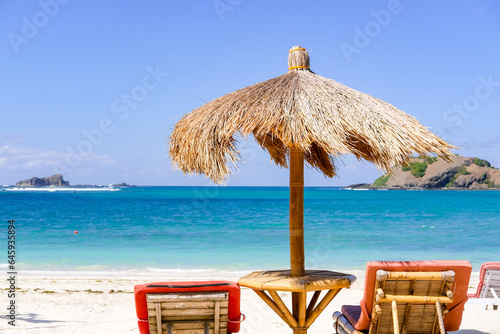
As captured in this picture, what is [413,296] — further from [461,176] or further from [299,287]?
[461,176]

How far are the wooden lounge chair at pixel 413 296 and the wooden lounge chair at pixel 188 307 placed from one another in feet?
3.01

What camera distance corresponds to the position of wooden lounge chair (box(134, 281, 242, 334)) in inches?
116

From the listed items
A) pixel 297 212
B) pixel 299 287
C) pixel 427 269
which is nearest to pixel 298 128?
pixel 297 212

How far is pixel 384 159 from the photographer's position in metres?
2.95

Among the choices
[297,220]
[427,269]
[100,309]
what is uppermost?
[297,220]

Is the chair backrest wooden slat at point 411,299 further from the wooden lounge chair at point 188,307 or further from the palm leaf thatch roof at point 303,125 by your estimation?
the wooden lounge chair at point 188,307

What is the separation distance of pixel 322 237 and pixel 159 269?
25.9ft

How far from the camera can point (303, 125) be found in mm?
2793

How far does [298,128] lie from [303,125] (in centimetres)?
5

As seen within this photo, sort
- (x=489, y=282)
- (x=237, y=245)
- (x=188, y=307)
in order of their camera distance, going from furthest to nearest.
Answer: (x=237, y=245) < (x=489, y=282) < (x=188, y=307)

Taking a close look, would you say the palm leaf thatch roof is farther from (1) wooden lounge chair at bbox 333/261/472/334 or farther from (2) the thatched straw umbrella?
(1) wooden lounge chair at bbox 333/261/472/334

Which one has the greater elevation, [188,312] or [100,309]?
[188,312]

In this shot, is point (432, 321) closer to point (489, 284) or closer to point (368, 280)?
point (368, 280)

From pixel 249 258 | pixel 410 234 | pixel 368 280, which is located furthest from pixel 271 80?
pixel 410 234
